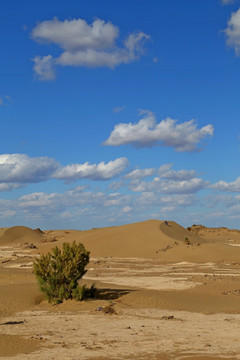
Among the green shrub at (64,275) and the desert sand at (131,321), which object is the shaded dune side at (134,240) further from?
the green shrub at (64,275)

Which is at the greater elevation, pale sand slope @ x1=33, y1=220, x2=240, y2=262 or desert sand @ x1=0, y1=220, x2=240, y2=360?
pale sand slope @ x1=33, y1=220, x2=240, y2=262

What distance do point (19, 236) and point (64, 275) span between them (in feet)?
208

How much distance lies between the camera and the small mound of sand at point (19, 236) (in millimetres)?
75000

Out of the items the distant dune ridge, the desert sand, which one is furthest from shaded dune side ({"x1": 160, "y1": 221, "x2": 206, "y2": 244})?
the desert sand

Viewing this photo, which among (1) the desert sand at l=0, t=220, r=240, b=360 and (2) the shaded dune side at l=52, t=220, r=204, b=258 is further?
(2) the shaded dune side at l=52, t=220, r=204, b=258

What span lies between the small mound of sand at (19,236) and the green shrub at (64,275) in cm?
5759

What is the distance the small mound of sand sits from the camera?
75000 mm

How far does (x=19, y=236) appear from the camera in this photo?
7825 cm

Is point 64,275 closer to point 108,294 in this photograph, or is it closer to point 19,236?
point 108,294

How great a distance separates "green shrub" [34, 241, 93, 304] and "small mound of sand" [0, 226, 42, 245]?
189 ft

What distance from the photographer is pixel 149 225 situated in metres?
55.3

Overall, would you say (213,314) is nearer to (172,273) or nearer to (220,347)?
(220,347)

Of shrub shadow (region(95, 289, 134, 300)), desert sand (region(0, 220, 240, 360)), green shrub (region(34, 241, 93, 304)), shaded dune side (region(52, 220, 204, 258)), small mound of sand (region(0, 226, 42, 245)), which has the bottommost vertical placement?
desert sand (region(0, 220, 240, 360))

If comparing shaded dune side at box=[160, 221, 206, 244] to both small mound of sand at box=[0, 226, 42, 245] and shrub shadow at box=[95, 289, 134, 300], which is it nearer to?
small mound of sand at box=[0, 226, 42, 245]
